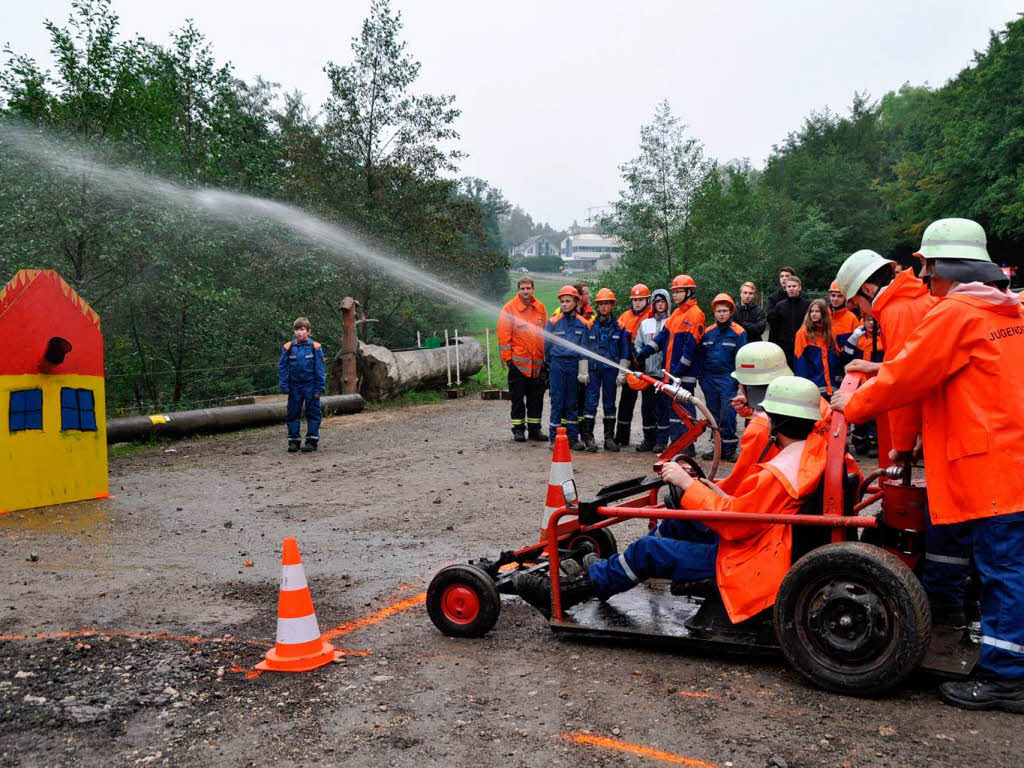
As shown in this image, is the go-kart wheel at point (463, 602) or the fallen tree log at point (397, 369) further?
the fallen tree log at point (397, 369)

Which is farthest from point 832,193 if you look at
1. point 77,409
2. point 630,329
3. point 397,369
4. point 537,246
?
point 537,246

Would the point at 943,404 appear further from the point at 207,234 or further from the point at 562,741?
the point at 207,234

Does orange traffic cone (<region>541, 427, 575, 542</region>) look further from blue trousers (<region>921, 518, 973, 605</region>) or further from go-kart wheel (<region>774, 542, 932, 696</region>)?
blue trousers (<region>921, 518, 973, 605</region>)

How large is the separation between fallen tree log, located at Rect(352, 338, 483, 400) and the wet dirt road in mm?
10550

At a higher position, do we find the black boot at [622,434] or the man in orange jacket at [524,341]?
the man in orange jacket at [524,341]

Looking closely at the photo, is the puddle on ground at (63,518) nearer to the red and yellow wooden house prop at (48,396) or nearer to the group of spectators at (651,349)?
the red and yellow wooden house prop at (48,396)

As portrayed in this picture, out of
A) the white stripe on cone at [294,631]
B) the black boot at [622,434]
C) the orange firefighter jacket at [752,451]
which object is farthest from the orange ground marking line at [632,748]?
the black boot at [622,434]

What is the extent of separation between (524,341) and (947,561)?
8.33m

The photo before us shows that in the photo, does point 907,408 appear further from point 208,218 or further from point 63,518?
point 208,218

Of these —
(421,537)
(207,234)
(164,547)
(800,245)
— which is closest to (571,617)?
(421,537)

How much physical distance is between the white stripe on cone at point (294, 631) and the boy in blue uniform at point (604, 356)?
756cm

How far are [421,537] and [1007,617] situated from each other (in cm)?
472

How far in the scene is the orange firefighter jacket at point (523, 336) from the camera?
12281mm

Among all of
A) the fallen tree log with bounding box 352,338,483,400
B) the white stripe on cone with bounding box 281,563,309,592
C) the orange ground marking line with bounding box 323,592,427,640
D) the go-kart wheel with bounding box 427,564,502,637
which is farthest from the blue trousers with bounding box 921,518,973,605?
the fallen tree log with bounding box 352,338,483,400
